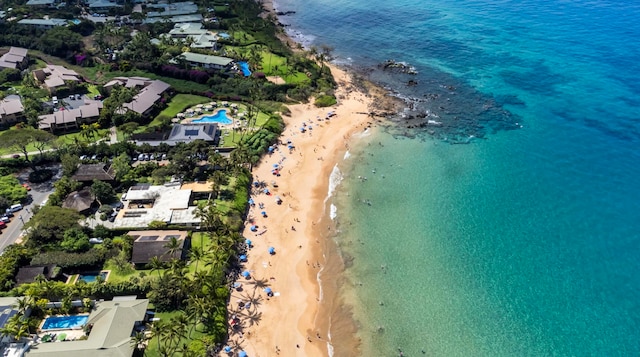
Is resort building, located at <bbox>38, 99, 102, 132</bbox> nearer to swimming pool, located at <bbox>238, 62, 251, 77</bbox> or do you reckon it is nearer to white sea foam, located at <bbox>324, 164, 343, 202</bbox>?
swimming pool, located at <bbox>238, 62, 251, 77</bbox>

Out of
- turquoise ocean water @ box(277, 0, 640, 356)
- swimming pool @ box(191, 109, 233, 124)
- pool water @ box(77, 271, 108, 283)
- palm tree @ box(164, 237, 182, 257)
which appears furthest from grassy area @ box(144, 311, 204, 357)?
swimming pool @ box(191, 109, 233, 124)

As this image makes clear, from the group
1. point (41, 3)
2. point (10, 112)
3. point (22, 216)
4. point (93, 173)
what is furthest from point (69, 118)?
point (41, 3)

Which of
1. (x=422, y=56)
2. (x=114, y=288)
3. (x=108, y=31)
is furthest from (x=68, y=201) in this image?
(x=422, y=56)

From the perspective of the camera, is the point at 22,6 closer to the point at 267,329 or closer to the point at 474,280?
the point at 267,329

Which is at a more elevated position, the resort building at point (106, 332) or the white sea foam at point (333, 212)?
the white sea foam at point (333, 212)

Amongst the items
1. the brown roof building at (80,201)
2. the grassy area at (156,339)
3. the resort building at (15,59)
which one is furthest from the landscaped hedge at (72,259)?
the resort building at (15,59)

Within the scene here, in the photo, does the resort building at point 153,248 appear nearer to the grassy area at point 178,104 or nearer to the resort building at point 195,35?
the grassy area at point 178,104
